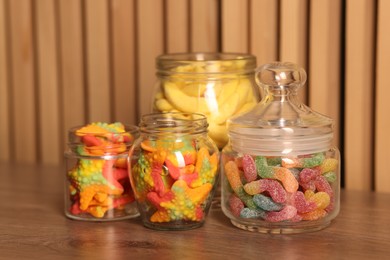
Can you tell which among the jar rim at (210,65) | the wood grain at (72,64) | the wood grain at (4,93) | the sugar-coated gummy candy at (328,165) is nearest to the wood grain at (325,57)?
the jar rim at (210,65)

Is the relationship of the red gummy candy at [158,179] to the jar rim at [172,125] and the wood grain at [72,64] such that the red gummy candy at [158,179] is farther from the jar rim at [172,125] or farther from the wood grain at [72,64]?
the wood grain at [72,64]

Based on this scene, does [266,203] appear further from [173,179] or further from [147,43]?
[147,43]

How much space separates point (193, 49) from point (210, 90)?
0.69 ft

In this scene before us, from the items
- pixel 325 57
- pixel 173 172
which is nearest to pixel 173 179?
pixel 173 172

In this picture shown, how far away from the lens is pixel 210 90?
0.97 metres

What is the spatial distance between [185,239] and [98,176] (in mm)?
130

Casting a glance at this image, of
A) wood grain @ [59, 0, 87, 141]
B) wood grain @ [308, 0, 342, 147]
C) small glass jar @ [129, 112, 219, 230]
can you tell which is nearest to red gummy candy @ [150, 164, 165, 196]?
small glass jar @ [129, 112, 219, 230]

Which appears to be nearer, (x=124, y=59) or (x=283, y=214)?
(x=283, y=214)

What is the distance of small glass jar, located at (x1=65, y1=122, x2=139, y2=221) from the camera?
0.93 m

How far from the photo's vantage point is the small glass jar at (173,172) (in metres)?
0.87

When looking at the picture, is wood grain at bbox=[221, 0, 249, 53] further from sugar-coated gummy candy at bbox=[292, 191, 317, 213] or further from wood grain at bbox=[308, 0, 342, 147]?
sugar-coated gummy candy at bbox=[292, 191, 317, 213]

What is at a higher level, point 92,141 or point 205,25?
point 205,25

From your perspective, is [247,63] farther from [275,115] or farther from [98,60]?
[98,60]

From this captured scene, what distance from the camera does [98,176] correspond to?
A: 3.03 feet
